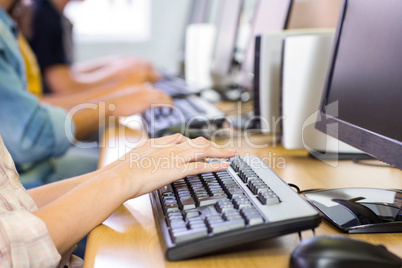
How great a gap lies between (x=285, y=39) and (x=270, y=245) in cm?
54

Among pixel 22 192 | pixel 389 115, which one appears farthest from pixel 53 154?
pixel 389 115

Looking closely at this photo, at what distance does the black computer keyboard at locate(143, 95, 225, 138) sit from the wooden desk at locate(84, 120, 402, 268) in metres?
0.25

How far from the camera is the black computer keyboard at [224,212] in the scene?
1.55 ft

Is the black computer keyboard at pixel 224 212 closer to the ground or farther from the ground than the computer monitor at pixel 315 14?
closer to the ground

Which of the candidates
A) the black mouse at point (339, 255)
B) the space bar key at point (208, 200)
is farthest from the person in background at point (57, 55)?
the black mouse at point (339, 255)

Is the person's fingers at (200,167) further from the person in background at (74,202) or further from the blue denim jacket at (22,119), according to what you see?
the blue denim jacket at (22,119)

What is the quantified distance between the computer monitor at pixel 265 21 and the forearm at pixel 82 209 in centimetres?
72

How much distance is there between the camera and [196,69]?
6.93 feet

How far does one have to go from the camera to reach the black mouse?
1.36 feet

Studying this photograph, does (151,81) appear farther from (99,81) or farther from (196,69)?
(99,81)

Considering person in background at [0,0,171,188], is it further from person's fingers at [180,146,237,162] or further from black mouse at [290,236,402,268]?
black mouse at [290,236,402,268]

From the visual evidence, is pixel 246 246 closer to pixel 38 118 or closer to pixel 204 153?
pixel 204 153

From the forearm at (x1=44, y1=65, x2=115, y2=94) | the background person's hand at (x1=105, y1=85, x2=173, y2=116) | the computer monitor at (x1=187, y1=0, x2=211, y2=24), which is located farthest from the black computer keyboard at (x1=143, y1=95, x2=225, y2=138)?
the computer monitor at (x1=187, y1=0, x2=211, y2=24)

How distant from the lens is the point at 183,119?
112cm
